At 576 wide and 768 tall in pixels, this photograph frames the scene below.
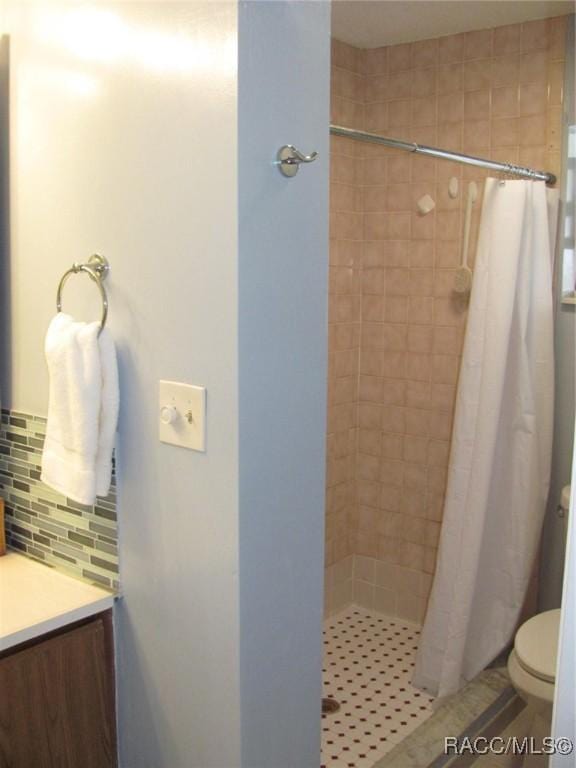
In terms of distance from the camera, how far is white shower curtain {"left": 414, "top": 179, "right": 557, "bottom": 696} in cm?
247

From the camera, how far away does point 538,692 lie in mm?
2043

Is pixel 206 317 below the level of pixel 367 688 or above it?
above

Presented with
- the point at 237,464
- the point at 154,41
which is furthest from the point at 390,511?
the point at 154,41

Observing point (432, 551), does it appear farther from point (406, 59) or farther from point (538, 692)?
point (406, 59)

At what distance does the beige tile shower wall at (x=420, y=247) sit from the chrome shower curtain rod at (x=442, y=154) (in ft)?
0.54

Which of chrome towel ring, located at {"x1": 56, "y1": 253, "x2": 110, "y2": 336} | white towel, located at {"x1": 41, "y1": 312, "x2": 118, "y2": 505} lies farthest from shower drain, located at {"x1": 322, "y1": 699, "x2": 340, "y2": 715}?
chrome towel ring, located at {"x1": 56, "y1": 253, "x2": 110, "y2": 336}

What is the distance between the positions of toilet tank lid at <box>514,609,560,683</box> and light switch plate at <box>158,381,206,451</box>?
1.32 metres

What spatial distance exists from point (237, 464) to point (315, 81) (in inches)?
26.9

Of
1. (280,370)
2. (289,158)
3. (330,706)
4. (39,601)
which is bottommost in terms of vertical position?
(330,706)

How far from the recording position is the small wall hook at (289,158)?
123 cm

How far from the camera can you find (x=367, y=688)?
2691 mm

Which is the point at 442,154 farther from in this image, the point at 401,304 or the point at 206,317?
the point at 206,317

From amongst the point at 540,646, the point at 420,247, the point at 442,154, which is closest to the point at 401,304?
the point at 420,247

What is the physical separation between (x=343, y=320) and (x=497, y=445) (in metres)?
0.85
